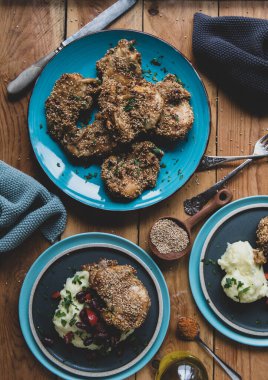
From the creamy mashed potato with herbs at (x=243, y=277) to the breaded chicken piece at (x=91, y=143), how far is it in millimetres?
919

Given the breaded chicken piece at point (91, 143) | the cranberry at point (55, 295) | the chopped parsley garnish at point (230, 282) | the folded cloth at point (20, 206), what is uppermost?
A: the breaded chicken piece at point (91, 143)

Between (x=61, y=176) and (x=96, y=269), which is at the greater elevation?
(x=61, y=176)

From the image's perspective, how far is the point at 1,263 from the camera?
3.21 metres

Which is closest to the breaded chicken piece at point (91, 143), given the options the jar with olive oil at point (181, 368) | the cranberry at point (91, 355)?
the cranberry at point (91, 355)

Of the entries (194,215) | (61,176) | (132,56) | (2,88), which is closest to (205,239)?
(194,215)

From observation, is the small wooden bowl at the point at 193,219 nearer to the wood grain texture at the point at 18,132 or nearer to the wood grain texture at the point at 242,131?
the wood grain texture at the point at 242,131

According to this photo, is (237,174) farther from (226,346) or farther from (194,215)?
(226,346)

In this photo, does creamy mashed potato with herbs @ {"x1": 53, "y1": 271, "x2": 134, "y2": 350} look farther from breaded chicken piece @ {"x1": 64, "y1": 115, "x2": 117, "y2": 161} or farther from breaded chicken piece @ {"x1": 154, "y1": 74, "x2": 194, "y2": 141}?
breaded chicken piece @ {"x1": 154, "y1": 74, "x2": 194, "y2": 141}

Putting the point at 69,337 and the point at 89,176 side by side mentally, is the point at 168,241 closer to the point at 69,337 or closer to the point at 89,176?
the point at 89,176

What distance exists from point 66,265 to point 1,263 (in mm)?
387

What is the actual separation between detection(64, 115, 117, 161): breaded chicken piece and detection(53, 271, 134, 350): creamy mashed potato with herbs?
67 centimetres

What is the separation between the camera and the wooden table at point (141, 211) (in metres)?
3.21

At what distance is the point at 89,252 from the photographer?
3.16 m

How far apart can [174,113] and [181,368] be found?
4.70ft
